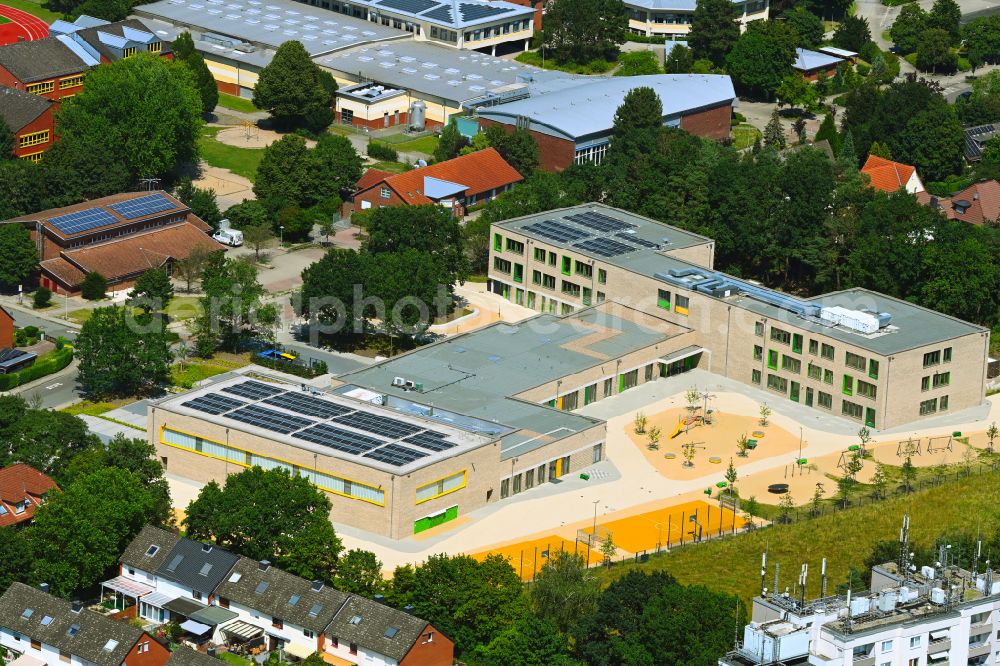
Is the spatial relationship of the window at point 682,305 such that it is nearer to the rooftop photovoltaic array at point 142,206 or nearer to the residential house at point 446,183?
the residential house at point 446,183

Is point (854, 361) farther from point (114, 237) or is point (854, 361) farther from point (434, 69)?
point (434, 69)

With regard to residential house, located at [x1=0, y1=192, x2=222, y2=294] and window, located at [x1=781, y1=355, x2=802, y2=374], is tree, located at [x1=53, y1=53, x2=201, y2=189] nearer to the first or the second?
residential house, located at [x1=0, y1=192, x2=222, y2=294]

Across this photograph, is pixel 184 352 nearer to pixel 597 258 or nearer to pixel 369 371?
pixel 369 371

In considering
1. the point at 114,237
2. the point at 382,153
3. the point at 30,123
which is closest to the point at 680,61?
the point at 382,153

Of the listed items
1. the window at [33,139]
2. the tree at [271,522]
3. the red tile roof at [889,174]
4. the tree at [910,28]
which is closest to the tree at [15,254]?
the window at [33,139]

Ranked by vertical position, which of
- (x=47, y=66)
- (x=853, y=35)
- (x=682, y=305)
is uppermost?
(x=47, y=66)

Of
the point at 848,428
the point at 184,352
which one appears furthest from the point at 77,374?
the point at 848,428

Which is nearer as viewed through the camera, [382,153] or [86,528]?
[86,528]
